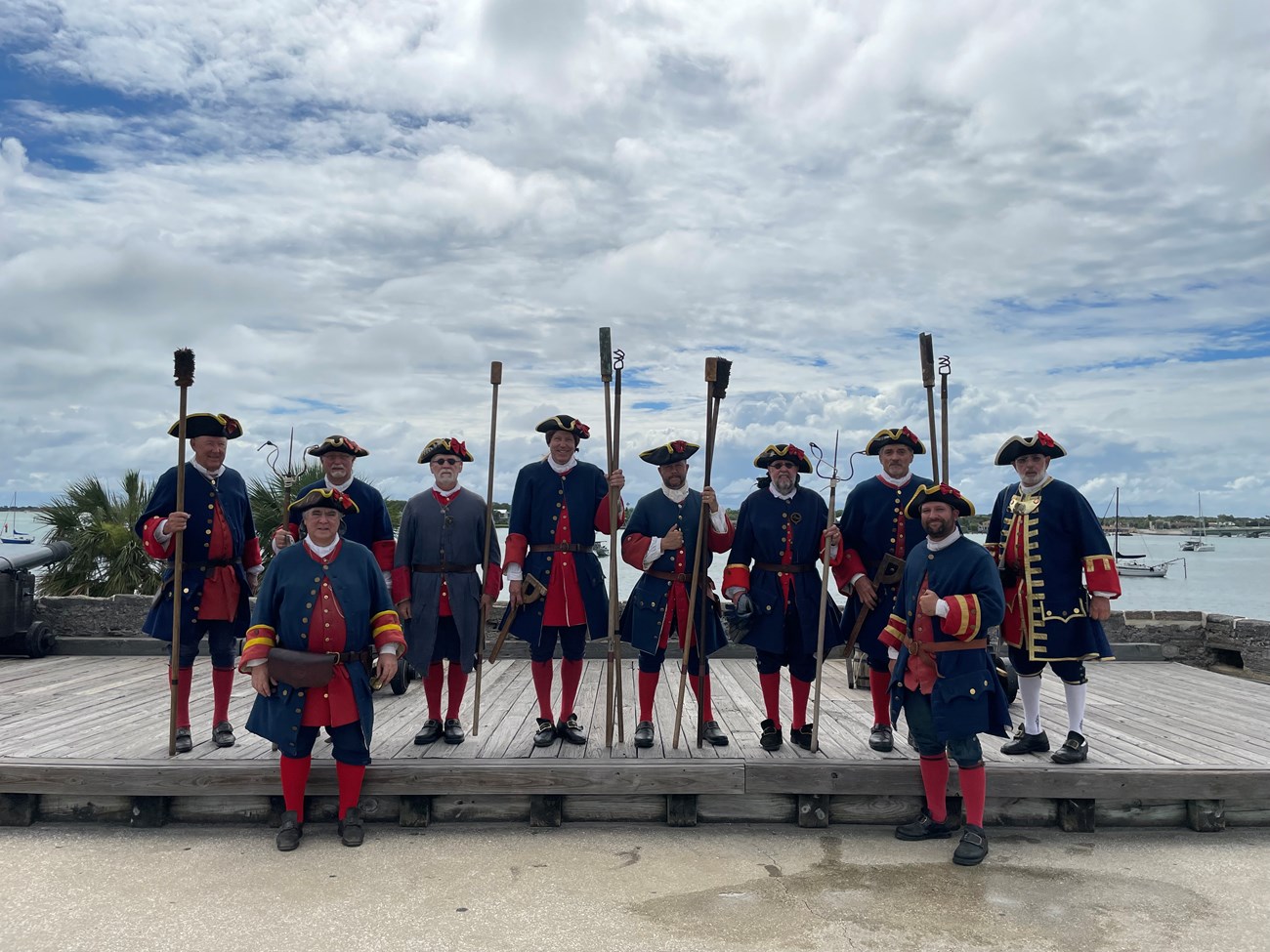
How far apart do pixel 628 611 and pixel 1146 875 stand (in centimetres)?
267

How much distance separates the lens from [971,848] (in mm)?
4199

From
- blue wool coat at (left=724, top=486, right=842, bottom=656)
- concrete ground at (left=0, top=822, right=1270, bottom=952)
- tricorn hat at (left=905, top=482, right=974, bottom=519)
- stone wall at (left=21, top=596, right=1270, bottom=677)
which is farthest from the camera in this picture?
stone wall at (left=21, top=596, right=1270, bottom=677)

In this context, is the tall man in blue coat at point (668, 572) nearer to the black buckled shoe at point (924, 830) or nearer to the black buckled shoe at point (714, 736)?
the black buckled shoe at point (714, 736)

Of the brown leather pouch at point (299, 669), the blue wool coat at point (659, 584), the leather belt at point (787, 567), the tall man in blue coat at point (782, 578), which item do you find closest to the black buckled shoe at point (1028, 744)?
the tall man in blue coat at point (782, 578)

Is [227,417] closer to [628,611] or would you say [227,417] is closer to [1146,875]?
[628,611]

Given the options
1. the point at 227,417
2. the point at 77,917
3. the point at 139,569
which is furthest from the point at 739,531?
the point at 139,569

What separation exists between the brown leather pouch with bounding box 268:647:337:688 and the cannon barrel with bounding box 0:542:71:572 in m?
5.19

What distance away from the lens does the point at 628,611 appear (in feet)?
16.9

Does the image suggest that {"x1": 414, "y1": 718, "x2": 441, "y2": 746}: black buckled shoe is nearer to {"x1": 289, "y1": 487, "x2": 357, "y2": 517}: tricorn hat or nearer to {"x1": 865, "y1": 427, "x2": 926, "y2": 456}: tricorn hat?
{"x1": 289, "y1": 487, "x2": 357, "y2": 517}: tricorn hat

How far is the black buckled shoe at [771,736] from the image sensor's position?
4969mm

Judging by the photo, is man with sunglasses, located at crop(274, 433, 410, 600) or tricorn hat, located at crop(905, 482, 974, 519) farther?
man with sunglasses, located at crop(274, 433, 410, 600)

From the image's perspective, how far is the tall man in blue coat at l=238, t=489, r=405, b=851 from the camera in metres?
4.25

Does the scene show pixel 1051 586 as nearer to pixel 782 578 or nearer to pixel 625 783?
pixel 782 578

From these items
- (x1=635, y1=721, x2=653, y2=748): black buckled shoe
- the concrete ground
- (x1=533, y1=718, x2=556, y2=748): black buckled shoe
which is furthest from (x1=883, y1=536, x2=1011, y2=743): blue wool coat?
(x1=533, y1=718, x2=556, y2=748): black buckled shoe
